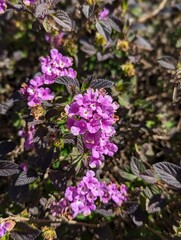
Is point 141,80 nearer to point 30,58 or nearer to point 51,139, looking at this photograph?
point 30,58

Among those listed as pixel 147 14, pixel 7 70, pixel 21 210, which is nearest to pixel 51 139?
pixel 21 210

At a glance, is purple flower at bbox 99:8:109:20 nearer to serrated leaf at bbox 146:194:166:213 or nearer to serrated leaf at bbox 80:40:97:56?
serrated leaf at bbox 80:40:97:56

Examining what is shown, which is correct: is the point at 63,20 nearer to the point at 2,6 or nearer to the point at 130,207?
the point at 2,6

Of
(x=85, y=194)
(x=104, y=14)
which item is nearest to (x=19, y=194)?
(x=85, y=194)

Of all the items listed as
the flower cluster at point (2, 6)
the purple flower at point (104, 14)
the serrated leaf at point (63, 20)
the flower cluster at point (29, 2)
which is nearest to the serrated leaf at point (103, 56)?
the purple flower at point (104, 14)

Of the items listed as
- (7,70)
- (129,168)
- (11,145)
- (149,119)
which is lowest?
(129,168)

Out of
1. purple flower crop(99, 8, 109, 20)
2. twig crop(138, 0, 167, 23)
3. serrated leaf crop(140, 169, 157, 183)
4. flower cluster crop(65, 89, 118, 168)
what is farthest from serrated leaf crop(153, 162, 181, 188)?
twig crop(138, 0, 167, 23)

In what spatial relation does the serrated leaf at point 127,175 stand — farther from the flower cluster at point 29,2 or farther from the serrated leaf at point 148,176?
the flower cluster at point 29,2

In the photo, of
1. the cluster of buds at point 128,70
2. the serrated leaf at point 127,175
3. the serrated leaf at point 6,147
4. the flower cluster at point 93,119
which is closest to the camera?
the flower cluster at point 93,119
